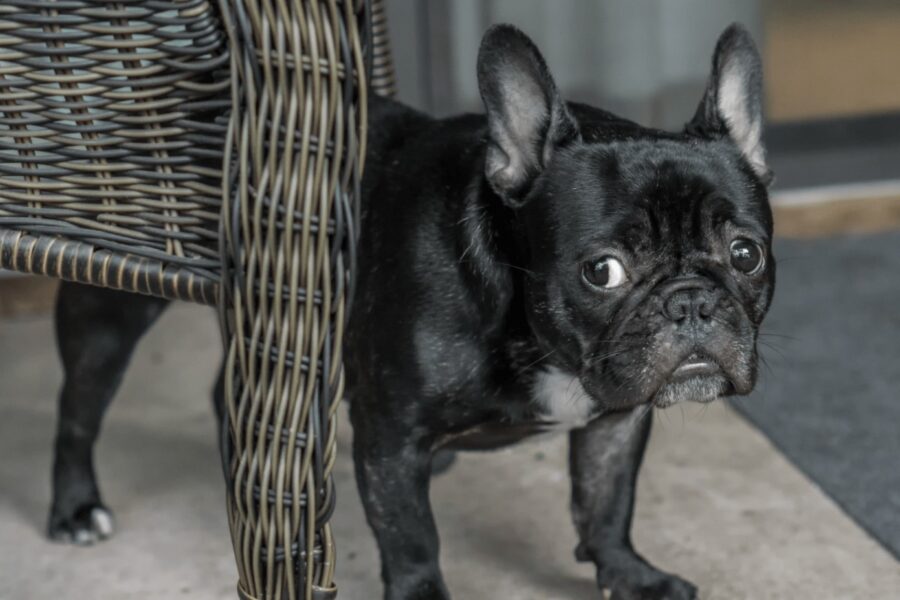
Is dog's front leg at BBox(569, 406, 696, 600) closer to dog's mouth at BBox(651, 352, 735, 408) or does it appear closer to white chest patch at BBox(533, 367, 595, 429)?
white chest patch at BBox(533, 367, 595, 429)

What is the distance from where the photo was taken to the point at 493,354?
4.41 feet

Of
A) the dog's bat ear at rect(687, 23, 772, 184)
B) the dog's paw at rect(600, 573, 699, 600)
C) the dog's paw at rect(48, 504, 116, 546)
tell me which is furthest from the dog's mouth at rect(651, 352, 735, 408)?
the dog's paw at rect(48, 504, 116, 546)

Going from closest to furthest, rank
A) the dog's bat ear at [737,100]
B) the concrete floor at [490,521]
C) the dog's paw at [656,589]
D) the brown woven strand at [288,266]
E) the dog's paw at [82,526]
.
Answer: the brown woven strand at [288,266]
the dog's bat ear at [737,100]
the dog's paw at [656,589]
the concrete floor at [490,521]
the dog's paw at [82,526]

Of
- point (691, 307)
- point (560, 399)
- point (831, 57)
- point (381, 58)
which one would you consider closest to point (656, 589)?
point (560, 399)

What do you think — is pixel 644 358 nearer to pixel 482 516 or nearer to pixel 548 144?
pixel 548 144

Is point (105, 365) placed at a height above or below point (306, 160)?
below

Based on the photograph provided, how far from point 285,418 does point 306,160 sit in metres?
0.23

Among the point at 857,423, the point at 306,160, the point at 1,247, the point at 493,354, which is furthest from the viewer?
the point at 857,423

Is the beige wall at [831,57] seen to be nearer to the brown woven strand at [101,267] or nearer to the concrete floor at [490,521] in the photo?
the concrete floor at [490,521]

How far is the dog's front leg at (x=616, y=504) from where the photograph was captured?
152 cm

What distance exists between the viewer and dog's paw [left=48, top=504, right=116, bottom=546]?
5.77ft

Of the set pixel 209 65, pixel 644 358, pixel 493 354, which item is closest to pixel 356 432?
pixel 493 354

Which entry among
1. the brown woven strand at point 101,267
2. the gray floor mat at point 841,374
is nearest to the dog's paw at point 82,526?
the brown woven strand at point 101,267

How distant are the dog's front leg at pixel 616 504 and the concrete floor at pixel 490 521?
0.24ft
